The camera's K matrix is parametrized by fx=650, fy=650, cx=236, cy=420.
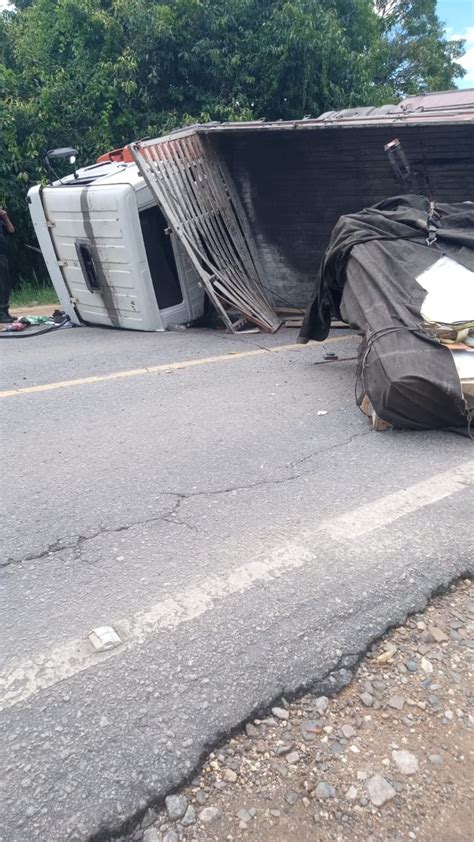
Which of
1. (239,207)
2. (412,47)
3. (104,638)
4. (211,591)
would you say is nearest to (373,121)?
(239,207)

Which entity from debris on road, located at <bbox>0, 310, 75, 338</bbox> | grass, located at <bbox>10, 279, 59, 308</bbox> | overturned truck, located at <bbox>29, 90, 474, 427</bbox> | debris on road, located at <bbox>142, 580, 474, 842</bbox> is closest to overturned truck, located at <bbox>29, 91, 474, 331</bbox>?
overturned truck, located at <bbox>29, 90, 474, 427</bbox>

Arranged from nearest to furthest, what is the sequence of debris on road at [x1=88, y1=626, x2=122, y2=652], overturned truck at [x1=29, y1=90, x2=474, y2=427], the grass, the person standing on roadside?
debris on road at [x1=88, y1=626, x2=122, y2=652] → overturned truck at [x1=29, y1=90, x2=474, y2=427] → the person standing on roadside → the grass

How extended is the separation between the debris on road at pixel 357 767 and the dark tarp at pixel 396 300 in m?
1.95

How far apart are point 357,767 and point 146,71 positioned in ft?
40.9

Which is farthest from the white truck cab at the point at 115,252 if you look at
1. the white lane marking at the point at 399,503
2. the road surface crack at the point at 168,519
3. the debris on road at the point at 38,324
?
the white lane marking at the point at 399,503

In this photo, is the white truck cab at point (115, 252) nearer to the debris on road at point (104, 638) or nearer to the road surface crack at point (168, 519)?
the road surface crack at point (168, 519)

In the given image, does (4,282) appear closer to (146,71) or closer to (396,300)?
(146,71)

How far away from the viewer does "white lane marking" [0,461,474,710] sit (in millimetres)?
2316

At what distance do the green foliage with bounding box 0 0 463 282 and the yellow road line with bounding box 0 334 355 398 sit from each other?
642 cm

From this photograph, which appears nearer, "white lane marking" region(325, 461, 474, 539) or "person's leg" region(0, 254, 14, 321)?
Answer: "white lane marking" region(325, 461, 474, 539)

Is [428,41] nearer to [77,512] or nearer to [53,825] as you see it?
[77,512]

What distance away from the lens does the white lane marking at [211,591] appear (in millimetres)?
2316

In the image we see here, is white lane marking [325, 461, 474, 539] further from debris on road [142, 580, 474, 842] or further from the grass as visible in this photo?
the grass

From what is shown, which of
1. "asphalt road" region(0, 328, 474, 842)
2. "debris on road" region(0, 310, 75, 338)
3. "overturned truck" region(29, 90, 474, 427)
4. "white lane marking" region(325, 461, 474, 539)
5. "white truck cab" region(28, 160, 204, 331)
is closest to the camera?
"asphalt road" region(0, 328, 474, 842)
